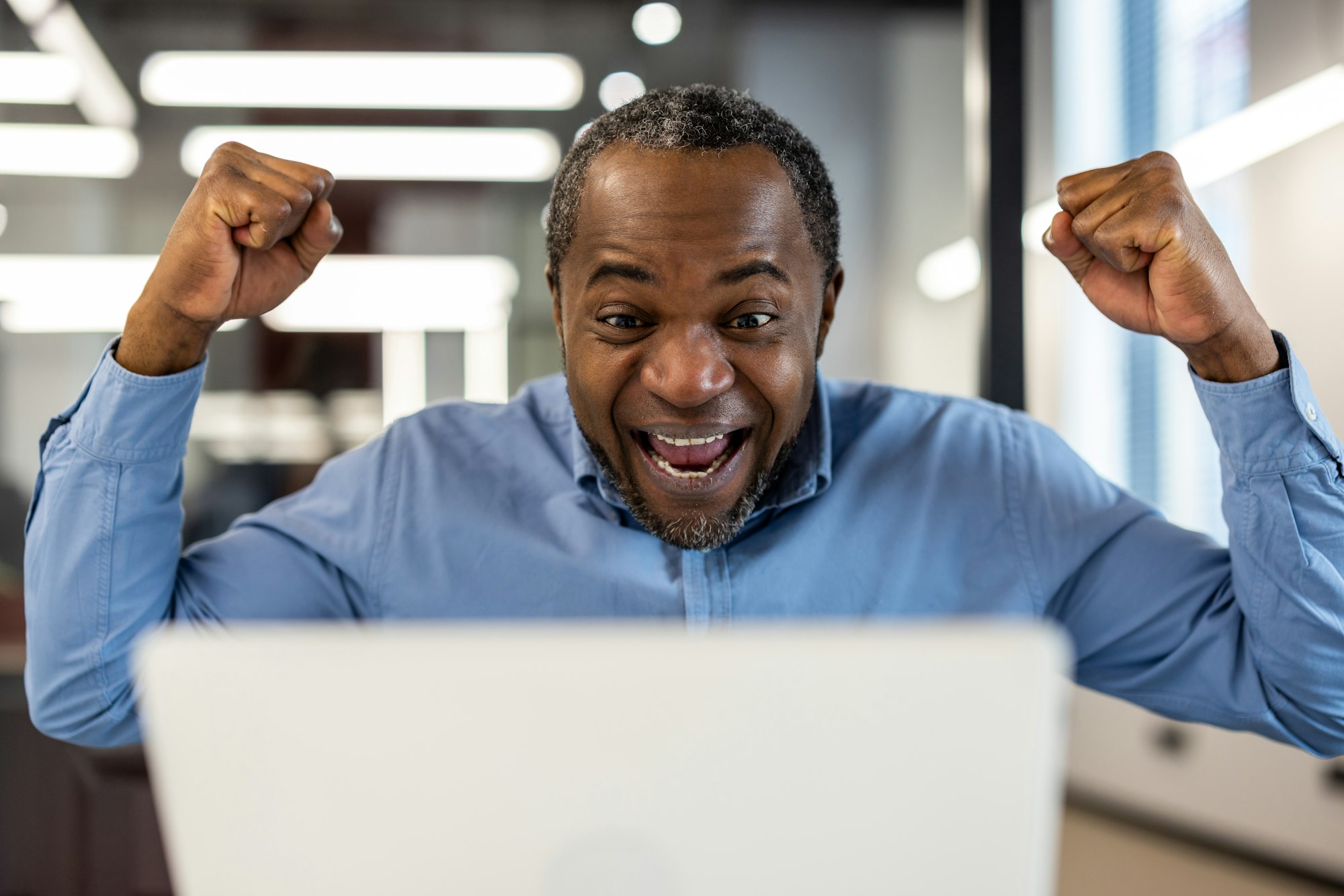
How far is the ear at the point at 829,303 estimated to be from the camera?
1352mm

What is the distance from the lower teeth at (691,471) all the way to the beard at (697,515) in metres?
0.04

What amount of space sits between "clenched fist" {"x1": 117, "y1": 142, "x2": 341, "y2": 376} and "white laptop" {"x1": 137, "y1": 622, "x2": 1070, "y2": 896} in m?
0.75

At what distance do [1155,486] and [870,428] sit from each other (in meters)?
1.52

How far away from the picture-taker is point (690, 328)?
1.15m

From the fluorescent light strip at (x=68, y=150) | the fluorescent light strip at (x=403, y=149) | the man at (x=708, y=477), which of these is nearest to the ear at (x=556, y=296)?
the man at (x=708, y=477)

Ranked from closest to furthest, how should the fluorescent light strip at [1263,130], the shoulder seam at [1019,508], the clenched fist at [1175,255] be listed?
the clenched fist at [1175,255] < the shoulder seam at [1019,508] < the fluorescent light strip at [1263,130]

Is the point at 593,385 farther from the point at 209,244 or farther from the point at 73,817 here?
the point at 73,817

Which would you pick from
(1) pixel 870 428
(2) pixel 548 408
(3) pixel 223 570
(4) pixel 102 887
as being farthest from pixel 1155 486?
(4) pixel 102 887

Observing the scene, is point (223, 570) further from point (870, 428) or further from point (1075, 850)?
point (1075, 850)

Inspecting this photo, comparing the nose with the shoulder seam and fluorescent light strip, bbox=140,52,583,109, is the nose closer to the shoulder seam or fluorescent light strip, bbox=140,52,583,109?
the shoulder seam

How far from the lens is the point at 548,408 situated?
4.86 ft

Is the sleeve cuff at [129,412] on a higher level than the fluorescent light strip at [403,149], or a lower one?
lower

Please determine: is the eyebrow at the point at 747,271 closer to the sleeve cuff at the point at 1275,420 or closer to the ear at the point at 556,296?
the ear at the point at 556,296

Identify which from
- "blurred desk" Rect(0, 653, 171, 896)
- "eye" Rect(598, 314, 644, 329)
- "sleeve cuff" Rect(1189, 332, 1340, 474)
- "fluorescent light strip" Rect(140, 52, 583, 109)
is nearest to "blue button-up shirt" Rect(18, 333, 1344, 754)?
"sleeve cuff" Rect(1189, 332, 1340, 474)
